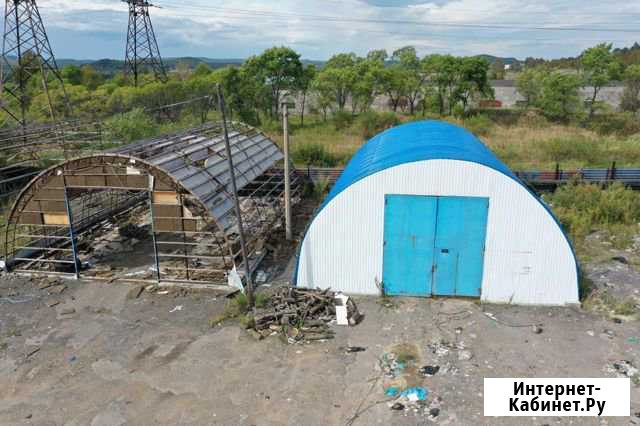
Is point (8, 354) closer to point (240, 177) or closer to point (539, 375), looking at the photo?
point (240, 177)

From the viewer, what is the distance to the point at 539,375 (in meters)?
8.50

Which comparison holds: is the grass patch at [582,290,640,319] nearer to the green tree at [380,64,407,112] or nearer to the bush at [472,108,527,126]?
the bush at [472,108,527,126]

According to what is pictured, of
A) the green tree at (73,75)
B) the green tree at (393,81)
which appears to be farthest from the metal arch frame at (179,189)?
the green tree at (73,75)

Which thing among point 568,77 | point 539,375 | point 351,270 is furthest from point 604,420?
point 568,77

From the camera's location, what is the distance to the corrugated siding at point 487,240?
1075cm

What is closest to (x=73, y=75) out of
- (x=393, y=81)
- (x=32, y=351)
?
(x=393, y=81)

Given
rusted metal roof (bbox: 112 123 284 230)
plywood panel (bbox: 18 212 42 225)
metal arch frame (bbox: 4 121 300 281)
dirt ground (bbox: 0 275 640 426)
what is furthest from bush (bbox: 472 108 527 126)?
plywood panel (bbox: 18 212 42 225)

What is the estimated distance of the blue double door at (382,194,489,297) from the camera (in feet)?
36.2

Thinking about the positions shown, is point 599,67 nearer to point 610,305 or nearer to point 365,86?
point 365,86

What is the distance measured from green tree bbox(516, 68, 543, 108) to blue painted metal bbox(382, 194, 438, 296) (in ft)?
135

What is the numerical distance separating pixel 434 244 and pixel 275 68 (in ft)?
105

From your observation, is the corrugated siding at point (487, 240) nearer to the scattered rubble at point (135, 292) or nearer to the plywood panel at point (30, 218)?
the scattered rubble at point (135, 292)

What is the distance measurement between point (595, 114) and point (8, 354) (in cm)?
4913

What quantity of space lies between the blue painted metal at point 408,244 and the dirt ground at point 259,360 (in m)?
0.55
